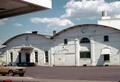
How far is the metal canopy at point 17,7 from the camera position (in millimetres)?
13000

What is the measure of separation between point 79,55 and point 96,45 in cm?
412

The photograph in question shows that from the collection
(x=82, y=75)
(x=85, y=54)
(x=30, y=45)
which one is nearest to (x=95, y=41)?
(x=85, y=54)

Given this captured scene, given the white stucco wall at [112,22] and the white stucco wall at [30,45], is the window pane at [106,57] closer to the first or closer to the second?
the white stucco wall at [112,22]

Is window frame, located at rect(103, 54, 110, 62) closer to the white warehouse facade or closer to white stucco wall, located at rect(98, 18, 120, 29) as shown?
the white warehouse facade

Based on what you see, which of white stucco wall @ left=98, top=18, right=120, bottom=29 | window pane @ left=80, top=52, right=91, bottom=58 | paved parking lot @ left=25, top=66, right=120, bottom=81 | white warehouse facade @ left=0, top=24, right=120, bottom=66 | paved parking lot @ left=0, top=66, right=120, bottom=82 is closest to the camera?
paved parking lot @ left=0, top=66, right=120, bottom=82

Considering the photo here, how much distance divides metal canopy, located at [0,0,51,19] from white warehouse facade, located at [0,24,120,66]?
4356 centimetres

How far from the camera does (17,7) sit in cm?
1417

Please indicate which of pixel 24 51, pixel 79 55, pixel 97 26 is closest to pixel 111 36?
→ pixel 97 26

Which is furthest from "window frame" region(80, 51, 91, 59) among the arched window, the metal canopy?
the metal canopy

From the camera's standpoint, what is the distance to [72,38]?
62.5m

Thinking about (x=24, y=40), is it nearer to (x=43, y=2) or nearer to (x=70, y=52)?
(x=70, y=52)

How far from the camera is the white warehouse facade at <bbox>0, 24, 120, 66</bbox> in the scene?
58281 mm

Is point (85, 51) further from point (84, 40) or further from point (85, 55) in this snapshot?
point (84, 40)

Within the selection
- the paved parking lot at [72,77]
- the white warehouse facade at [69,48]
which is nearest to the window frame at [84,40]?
the white warehouse facade at [69,48]
